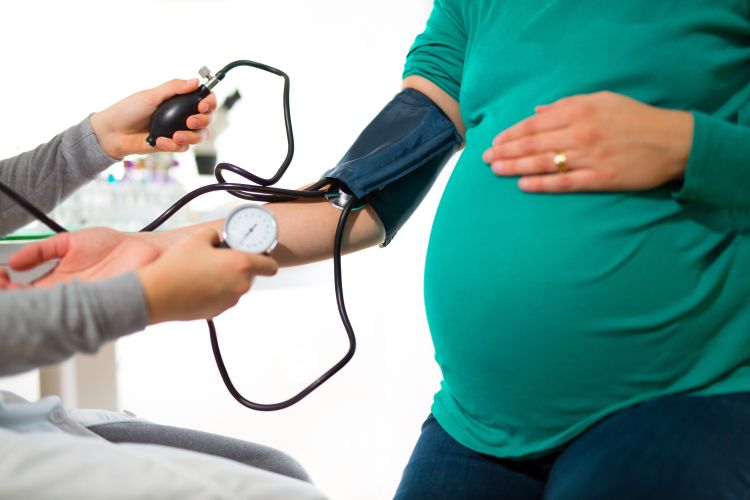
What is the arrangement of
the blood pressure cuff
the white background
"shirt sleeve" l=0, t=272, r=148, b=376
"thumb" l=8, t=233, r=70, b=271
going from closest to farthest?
"shirt sleeve" l=0, t=272, r=148, b=376 → "thumb" l=8, t=233, r=70, b=271 → the blood pressure cuff → the white background

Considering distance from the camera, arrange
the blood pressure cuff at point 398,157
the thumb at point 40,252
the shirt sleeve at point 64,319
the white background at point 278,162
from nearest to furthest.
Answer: the shirt sleeve at point 64,319 < the thumb at point 40,252 < the blood pressure cuff at point 398,157 < the white background at point 278,162

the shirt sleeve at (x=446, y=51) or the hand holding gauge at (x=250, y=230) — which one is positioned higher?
the shirt sleeve at (x=446, y=51)

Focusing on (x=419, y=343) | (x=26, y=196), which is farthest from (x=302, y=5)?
(x=26, y=196)

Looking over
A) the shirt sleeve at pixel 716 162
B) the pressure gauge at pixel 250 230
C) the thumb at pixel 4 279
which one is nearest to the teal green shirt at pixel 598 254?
the shirt sleeve at pixel 716 162

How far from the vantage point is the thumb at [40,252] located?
624 millimetres

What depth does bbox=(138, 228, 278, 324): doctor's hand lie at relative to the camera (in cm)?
56

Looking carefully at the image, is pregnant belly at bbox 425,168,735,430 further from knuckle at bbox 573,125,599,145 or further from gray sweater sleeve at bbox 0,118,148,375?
gray sweater sleeve at bbox 0,118,148,375

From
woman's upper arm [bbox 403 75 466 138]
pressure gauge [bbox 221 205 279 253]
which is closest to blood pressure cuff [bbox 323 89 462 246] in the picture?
woman's upper arm [bbox 403 75 466 138]

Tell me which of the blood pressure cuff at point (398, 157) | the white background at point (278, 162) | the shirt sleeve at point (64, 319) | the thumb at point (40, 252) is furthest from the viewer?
the white background at point (278, 162)

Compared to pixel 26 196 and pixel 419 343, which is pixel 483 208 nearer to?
pixel 26 196

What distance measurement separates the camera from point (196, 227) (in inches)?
34.6

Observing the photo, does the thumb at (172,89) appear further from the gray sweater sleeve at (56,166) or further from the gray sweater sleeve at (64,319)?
the gray sweater sleeve at (64,319)

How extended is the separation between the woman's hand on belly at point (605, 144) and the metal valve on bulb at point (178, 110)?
490 millimetres

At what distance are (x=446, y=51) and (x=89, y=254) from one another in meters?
0.59
